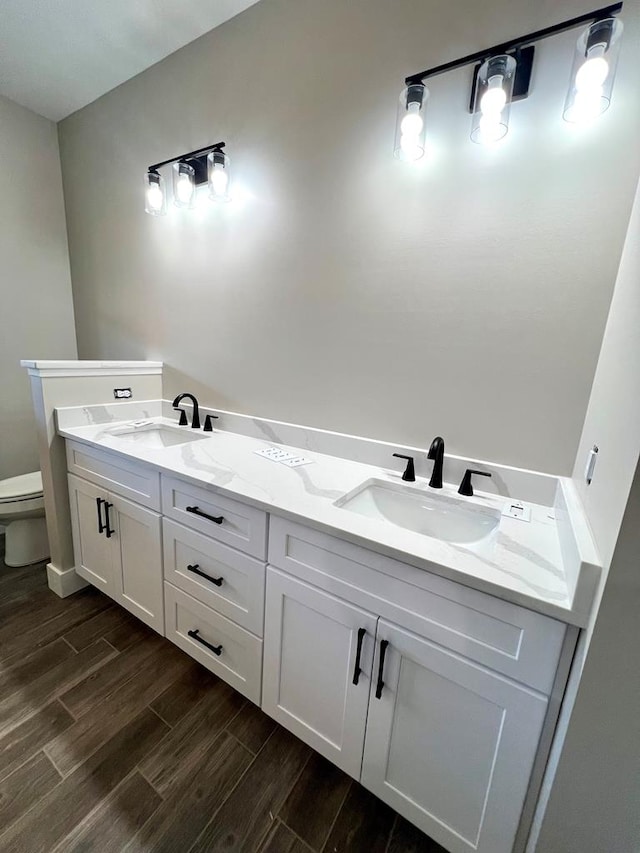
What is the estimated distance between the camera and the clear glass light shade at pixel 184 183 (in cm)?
162

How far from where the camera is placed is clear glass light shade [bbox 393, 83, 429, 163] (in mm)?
1061

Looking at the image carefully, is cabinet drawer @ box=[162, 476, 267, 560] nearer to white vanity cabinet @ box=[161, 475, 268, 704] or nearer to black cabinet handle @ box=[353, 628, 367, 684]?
white vanity cabinet @ box=[161, 475, 268, 704]

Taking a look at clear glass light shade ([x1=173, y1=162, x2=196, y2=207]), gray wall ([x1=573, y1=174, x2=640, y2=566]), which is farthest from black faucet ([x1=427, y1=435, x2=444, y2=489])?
clear glass light shade ([x1=173, y1=162, x2=196, y2=207])

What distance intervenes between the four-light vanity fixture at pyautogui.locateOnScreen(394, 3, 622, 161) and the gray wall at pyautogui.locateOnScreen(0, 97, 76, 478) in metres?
2.44

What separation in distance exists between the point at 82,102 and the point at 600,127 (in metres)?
2.71

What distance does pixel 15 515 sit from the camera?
1.89m

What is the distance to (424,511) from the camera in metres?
1.16

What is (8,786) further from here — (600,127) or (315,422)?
(600,127)

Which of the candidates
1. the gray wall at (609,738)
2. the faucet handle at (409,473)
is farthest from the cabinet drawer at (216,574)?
the gray wall at (609,738)

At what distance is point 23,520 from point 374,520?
2.17m

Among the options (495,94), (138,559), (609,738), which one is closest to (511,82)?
Answer: (495,94)

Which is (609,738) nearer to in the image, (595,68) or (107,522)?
(595,68)

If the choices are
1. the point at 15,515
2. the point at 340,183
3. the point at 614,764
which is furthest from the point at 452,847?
the point at 15,515

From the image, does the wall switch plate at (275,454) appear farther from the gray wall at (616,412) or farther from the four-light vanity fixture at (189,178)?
the four-light vanity fixture at (189,178)
